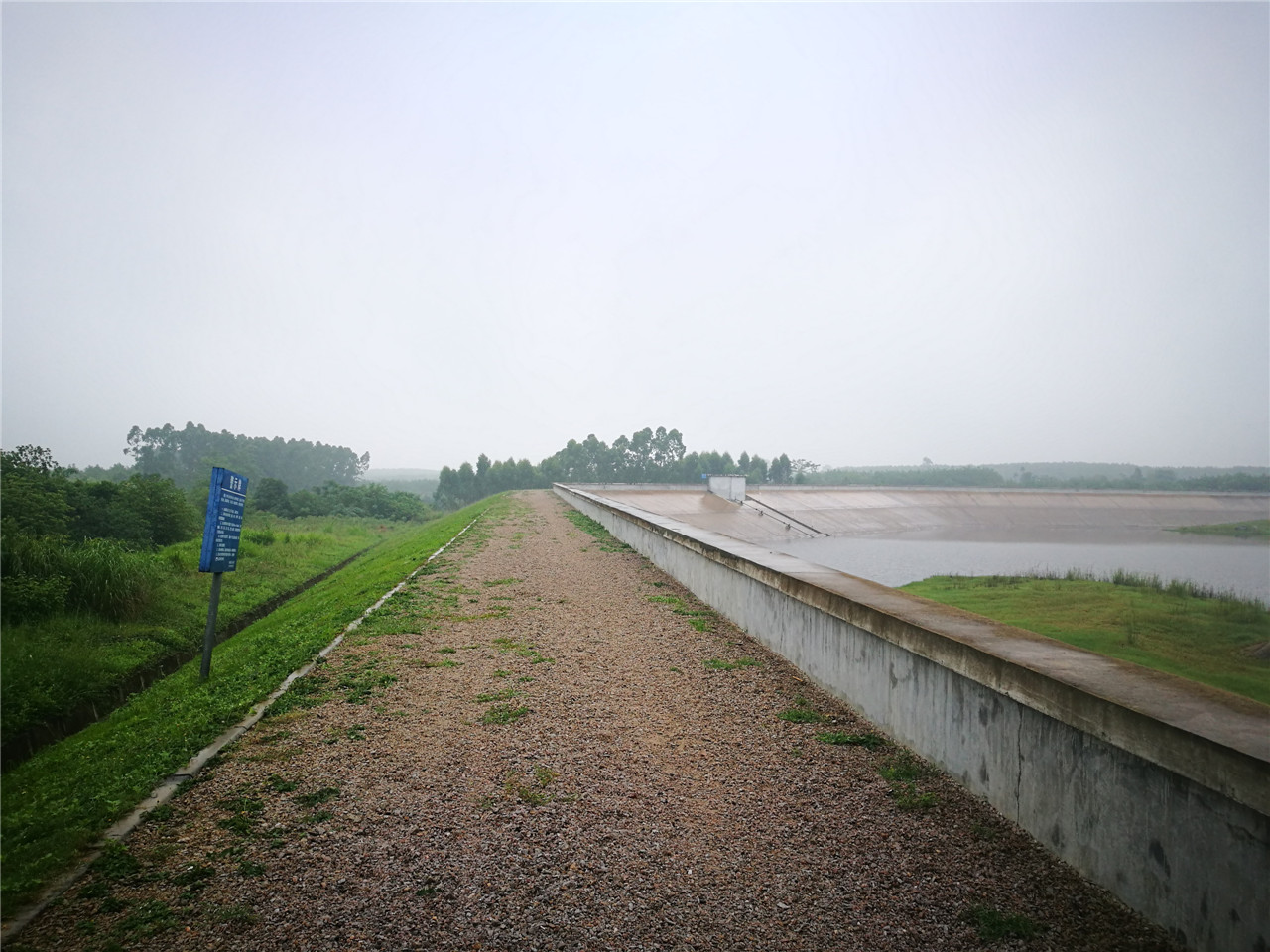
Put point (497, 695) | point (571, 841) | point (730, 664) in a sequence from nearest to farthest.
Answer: point (571, 841), point (497, 695), point (730, 664)

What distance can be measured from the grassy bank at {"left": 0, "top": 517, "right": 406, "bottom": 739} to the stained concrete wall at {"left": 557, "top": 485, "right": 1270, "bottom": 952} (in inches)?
371

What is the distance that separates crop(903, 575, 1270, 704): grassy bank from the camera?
29.3ft

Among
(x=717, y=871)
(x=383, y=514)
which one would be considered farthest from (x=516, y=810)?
(x=383, y=514)

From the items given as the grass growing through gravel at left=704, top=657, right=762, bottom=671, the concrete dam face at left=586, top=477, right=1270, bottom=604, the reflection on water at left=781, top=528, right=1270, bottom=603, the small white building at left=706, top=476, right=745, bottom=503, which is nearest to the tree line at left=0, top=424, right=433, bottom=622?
the grass growing through gravel at left=704, top=657, right=762, bottom=671

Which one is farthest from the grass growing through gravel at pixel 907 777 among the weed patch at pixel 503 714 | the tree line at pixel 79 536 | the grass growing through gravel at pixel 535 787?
the tree line at pixel 79 536

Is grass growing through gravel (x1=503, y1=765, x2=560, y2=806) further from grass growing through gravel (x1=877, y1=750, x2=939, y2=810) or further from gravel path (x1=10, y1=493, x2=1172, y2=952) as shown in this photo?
grass growing through gravel (x1=877, y1=750, x2=939, y2=810)

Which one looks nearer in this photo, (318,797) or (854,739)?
(318,797)

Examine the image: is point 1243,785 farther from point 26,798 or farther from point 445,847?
point 26,798

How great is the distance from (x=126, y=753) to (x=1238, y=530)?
63.4 m

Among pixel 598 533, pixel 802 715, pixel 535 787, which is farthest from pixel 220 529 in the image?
pixel 598 533

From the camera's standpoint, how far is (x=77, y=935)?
8.96 ft

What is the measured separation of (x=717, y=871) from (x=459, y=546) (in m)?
15.6

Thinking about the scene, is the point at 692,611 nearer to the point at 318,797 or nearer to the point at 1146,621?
the point at 318,797

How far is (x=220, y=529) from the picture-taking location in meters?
7.04
